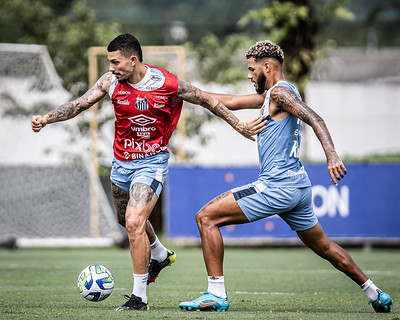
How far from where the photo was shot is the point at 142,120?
7348 mm

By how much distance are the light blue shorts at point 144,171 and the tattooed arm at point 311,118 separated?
1.31 m

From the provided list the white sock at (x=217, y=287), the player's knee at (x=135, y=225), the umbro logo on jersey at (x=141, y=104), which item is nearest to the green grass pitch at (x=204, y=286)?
the white sock at (x=217, y=287)

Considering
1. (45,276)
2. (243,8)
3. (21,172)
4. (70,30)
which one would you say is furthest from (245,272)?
(243,8)

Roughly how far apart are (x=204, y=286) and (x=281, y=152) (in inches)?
111

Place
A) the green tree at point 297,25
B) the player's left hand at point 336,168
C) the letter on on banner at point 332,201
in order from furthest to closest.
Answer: the green tree at point 297,25 < the letter on on banner at point 332,201 < the player's left hand at point 336,168

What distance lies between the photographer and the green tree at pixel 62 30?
61.6 feet

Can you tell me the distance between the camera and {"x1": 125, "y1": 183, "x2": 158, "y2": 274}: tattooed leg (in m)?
6.88

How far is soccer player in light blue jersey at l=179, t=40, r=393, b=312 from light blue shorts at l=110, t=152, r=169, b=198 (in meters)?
0.66

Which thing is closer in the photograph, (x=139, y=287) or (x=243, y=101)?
(x=139, y=287)

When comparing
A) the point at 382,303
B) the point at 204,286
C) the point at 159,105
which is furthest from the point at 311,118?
the point at 204,286

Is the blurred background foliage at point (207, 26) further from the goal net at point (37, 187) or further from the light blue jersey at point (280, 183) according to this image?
the light blue jersey at point (280, 183)

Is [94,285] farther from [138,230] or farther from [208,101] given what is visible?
[208,101]

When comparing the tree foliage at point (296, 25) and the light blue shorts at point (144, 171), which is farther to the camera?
the tree foliage at point (296, 25)

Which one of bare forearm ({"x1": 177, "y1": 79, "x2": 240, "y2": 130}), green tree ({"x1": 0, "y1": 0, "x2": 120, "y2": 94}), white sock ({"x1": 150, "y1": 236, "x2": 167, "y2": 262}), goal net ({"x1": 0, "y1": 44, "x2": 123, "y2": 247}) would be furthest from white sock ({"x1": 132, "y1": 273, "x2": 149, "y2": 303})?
green tree ({"x1": 0, "y1": 0, "x2": 120, "y2": 94})
